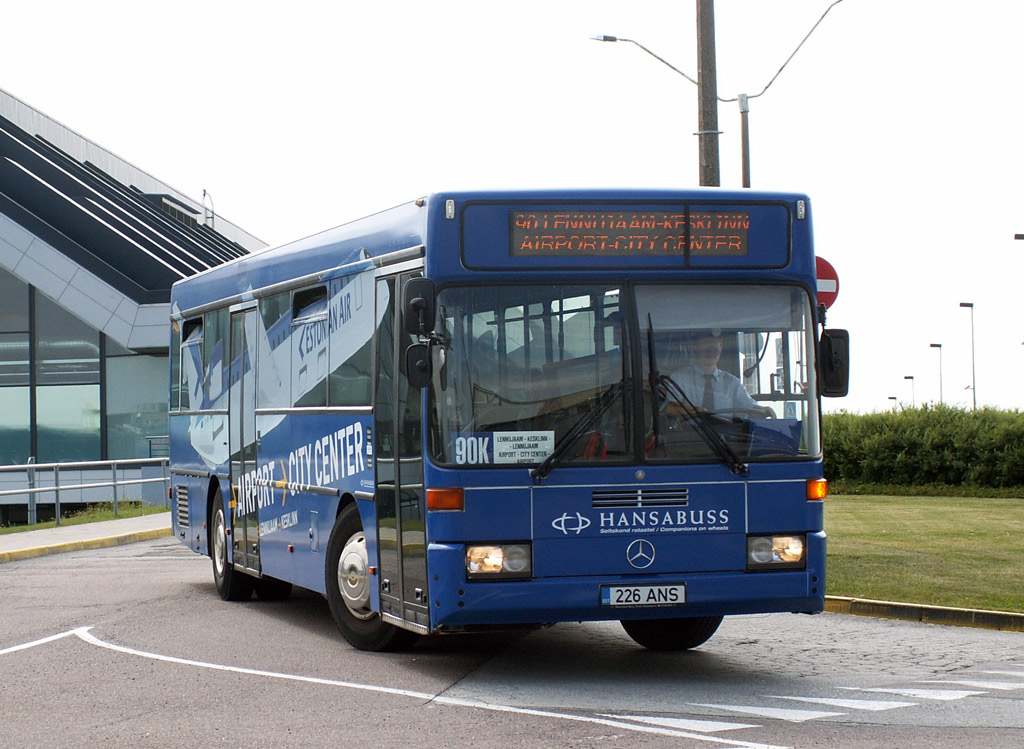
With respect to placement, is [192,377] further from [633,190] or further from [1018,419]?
[1018,419]

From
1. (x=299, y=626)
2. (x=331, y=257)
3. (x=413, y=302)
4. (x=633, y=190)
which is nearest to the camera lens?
(x=413, y=302)

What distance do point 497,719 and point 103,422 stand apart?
30.0 metres

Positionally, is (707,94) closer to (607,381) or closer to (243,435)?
(243,435)

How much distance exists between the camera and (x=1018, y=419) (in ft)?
124

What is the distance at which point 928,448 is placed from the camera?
38875 mm

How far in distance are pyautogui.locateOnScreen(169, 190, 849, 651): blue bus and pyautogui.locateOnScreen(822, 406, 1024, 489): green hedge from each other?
1154 inches

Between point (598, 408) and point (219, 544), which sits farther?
point (219, 544)

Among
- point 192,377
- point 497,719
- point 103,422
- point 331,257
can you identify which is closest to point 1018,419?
point 103,422

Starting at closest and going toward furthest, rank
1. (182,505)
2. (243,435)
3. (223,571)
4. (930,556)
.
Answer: (243,435)
(223,571)
(182,505)
(930,556)

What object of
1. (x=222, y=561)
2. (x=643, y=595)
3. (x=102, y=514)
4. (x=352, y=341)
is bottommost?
(x=102, y=514)

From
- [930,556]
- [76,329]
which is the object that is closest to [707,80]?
[930,556]

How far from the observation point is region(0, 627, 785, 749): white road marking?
7105mm

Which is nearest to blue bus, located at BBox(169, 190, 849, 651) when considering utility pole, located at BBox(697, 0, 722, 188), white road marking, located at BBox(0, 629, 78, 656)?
white road marking, located at BBox(0, 629, 78, 656)

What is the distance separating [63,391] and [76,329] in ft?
5.05
